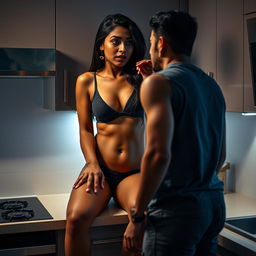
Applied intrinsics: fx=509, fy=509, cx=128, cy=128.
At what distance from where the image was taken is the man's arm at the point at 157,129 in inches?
61.4

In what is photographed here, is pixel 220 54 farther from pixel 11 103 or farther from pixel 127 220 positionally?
pixel 11 103

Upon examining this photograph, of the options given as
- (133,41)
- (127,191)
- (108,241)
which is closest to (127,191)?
(127,191)

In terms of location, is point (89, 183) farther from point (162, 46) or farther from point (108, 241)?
point (162, 46)

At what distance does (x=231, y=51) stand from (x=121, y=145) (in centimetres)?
70

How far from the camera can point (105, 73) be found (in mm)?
2631

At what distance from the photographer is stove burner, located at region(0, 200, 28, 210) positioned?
261 centimetres

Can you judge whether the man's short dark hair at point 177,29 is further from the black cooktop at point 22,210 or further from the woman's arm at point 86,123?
the black cooktop at point 22,210

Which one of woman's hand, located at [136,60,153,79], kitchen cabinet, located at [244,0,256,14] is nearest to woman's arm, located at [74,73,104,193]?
woman's hand, located at [136,60,153,79]

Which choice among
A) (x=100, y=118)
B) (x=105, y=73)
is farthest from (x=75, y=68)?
(x=100, y=118)

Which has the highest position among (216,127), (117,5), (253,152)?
(117,5)

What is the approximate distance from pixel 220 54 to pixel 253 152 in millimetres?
610

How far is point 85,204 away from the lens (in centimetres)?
234

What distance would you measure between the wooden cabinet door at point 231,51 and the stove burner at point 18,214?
3.58ft

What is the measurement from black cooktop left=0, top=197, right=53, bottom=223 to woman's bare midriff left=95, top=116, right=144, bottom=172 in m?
0.41
